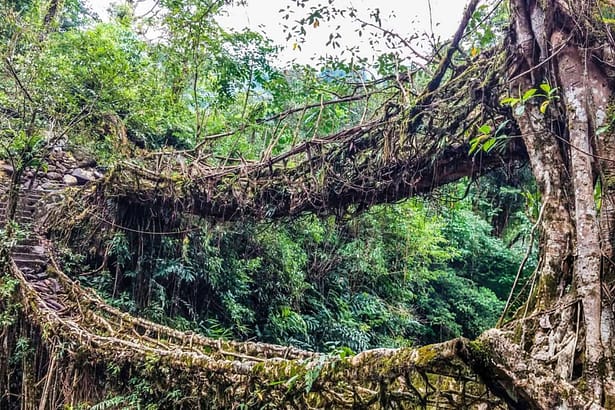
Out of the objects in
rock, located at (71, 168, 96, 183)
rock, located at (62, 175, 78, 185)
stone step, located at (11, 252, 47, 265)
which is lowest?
stone step, located at (11, 252, 47, 265)

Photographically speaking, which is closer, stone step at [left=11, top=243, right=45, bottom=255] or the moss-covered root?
the moss-covered root

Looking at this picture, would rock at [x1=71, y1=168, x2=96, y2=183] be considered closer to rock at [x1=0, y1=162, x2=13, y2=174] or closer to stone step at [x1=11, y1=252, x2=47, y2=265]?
rock at [x1=0, y1=162, x2=13, y2=174]

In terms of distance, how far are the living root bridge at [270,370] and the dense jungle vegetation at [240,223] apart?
3.45 feet

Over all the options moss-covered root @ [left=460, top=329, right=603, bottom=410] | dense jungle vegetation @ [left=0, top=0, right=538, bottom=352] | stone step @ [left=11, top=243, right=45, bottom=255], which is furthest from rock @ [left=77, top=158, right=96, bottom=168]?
moss-covered root @ [left=460, top=329, right=603, bottom=410]

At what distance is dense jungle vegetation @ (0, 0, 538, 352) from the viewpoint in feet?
13.3

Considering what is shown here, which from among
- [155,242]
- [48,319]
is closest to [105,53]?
[155,242]

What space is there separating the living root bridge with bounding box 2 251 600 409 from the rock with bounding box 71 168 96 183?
3041mm

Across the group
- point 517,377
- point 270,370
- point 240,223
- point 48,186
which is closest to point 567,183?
point 517,377

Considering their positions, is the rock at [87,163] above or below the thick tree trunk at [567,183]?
above

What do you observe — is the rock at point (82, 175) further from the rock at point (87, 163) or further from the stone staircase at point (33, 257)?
the stone staircase at point (33, 257)

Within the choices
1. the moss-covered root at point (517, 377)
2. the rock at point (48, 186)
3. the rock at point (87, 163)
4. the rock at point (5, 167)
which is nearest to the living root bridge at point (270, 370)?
the moss-covered root at point (517, 377)

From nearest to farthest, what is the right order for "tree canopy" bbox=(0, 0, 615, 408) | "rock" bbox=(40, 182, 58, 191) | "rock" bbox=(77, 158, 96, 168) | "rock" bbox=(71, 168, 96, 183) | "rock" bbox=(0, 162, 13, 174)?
"tree canopy" bbox=(0, 0, 615, 408)
"rock" bbox=(0, 162, 13, 174)
"rock" bbox=(40, 182, 58, 191)
"rock" bbox=(71, 168, 96, 183)
"rock" bbox=(77, 158, 96, 168)

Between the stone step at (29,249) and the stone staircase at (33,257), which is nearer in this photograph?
the stone staircase at (33,257)

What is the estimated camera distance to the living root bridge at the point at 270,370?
1.24 metres
